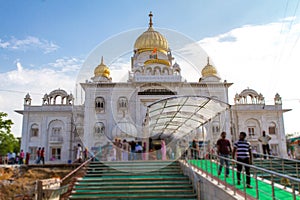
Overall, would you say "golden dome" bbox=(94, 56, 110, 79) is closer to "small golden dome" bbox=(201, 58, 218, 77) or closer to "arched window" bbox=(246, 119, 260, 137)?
"small golden dome" bbox=(201, 58, 218, 77)

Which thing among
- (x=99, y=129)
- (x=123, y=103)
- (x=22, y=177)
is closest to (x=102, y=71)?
(x=123, y=103)

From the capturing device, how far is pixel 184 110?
38.3ft

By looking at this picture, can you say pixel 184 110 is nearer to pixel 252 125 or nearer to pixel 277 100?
pixel 252 125

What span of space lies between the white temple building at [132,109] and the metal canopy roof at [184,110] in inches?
574

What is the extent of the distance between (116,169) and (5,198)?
6.70 meters

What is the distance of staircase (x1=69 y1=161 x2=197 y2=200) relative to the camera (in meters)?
9.59

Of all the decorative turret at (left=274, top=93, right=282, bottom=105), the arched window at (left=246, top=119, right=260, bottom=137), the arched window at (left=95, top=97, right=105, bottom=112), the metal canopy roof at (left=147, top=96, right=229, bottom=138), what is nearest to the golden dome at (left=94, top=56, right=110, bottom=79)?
the arched window at (left=95, top=97, right=105, bottom=112)

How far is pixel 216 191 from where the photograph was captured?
7.82m

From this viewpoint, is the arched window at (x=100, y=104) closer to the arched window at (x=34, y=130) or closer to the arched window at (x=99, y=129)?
the arched window at (x=99, y=129)

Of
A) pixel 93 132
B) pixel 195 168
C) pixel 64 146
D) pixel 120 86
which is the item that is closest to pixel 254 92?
pixel 120 86

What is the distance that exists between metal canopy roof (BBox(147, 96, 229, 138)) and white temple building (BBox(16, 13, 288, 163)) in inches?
574

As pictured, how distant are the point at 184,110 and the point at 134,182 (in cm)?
343


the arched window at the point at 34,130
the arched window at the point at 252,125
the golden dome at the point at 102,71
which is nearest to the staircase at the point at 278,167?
the arched window at the point at 252,125

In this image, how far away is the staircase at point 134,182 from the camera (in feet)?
31.5
